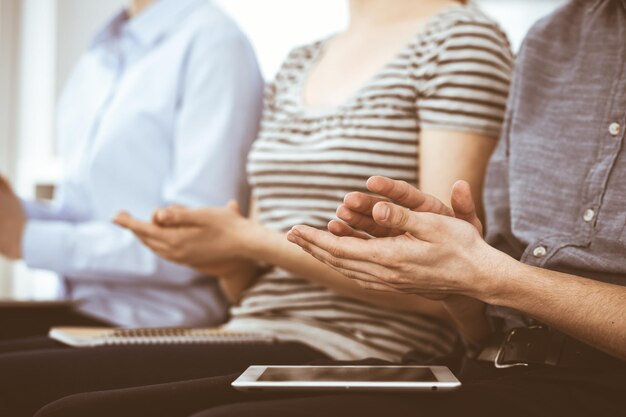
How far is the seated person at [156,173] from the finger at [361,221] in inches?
22.3

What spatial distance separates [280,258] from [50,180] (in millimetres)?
1751

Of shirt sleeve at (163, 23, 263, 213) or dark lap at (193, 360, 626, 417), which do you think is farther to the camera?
shirt sleeve at (163, 23, 263, 213)

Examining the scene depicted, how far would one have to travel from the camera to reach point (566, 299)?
25.8 inches

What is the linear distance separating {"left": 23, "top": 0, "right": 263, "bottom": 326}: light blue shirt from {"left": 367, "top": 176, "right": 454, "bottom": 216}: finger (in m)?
0.61

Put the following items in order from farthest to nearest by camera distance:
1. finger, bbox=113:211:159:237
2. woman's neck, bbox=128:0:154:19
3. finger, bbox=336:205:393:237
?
woman's neck, bbox=128:0:154:19, finger, bbox=113:211:159:237, finger, bbox=336:205:393:237

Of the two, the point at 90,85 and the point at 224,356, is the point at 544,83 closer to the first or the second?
the point at 224,356

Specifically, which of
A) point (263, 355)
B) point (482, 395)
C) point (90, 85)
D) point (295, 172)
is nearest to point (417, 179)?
point (295, 172)

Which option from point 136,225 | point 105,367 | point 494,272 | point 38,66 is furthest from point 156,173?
point 38,66

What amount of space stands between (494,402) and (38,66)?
238 cm

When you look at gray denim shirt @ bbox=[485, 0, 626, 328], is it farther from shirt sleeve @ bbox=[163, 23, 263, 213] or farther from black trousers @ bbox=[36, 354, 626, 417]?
shirt sleeve @ bbox=[163, 23, 263, 213]

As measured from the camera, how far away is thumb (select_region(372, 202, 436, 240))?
1.99ft

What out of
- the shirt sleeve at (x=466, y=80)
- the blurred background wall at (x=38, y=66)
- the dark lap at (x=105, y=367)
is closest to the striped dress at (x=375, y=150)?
the shirt sleeve at (x=466, y=80)

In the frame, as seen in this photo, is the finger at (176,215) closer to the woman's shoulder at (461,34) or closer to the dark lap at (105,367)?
the dark lap at (105,367)

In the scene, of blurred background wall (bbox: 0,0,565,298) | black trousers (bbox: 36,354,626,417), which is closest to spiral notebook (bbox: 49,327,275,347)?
black trousers (bbox: 36,354,626,417)
